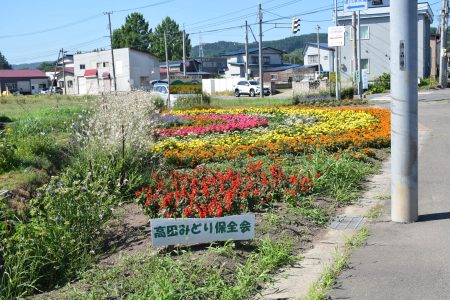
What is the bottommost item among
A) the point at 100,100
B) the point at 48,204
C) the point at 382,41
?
the point at 48,204

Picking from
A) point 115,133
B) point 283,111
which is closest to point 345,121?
point 283,111

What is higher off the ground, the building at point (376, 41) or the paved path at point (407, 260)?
the building at point (376, 41)

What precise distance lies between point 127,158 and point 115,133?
0.61 meters

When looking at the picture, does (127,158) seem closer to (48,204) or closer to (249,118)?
(48,204)

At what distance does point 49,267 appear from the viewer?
17.8ft

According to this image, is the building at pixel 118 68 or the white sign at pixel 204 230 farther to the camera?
the building at pixel 118 68

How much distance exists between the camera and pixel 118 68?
247 ft

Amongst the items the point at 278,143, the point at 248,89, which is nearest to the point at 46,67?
the point at 248,89

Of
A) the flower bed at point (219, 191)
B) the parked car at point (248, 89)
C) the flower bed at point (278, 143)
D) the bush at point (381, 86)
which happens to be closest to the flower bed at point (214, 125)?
the flower bed at point (278, 143)

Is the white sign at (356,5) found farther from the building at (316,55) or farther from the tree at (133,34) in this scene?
the tree at (133,34)

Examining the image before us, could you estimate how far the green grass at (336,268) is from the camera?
4.59 meters

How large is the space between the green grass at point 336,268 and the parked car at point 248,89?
48.5 metres

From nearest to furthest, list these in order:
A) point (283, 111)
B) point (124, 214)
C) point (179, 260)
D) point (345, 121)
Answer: point (179, 260) < point (124, 214) < point (345, 121) < point (283, 111)

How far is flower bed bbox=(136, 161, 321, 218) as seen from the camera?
6488mm
